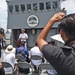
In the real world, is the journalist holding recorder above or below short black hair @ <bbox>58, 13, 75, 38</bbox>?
below

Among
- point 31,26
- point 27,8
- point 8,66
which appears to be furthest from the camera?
point 27,8

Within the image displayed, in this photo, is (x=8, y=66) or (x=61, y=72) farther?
(x=8, y=66)

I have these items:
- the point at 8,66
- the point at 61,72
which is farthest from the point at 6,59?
the point at 61,72

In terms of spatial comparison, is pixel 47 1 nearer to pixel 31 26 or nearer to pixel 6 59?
pixel 31 26

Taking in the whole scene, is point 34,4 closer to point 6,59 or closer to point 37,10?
point 37,10

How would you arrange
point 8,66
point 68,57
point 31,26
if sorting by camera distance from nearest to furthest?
point 68,57 → point 8,66 → point 31,26

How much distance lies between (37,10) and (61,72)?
3570 centimetres

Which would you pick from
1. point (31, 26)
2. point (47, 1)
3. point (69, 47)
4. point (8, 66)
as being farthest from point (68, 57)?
point (47, 1)

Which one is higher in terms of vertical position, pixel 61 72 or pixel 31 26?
pixel 31 26

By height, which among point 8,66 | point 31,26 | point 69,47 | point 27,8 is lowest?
point 8,66

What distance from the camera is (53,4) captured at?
37312 millimetres

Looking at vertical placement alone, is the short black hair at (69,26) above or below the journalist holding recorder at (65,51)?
above

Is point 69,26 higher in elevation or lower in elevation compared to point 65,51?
higher

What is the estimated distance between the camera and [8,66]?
25.1ft
